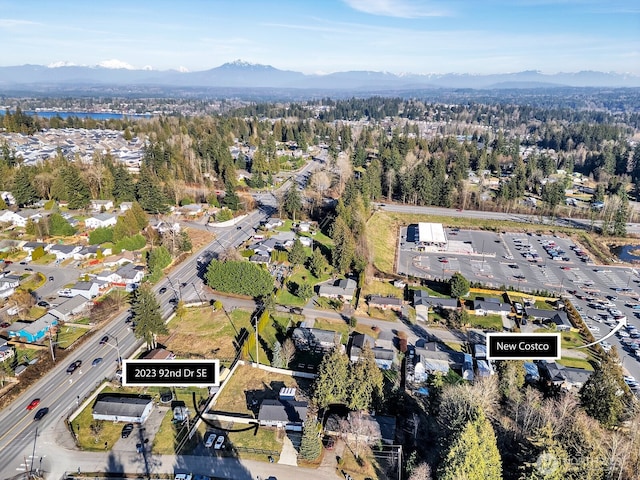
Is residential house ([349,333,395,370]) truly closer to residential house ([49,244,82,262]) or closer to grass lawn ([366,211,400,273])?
grass lawn ([366,211,400,273])

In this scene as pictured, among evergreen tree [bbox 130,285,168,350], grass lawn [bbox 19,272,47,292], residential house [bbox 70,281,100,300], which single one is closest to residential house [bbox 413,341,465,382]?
evergreen tree [bbox 130,285,168,350]

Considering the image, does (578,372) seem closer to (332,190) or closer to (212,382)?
(212,382)

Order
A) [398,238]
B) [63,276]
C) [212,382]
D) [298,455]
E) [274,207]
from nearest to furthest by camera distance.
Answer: [212,382], [298,455], [63,276], [398,238], [274,207]

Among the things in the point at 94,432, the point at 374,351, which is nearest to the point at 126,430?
the point at 94,432

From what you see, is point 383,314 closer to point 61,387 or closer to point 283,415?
point 283,415

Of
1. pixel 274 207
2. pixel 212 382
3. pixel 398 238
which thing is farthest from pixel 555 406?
pixel 274 207

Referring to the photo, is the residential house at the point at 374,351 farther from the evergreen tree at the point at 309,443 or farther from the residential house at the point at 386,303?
the evergreen tree at the point at 309,443

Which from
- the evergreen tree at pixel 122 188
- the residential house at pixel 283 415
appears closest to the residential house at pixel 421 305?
the residential house at pixel 283 415
